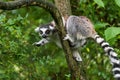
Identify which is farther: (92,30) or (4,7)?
(92,30)

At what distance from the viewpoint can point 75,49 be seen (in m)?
6.13

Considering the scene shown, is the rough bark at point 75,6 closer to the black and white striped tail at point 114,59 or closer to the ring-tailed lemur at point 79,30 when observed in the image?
the ring-tailed lemur at point 79,30

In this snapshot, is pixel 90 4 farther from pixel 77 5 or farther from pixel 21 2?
pixel 21 2

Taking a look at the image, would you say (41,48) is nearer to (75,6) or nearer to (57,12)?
(75,6)

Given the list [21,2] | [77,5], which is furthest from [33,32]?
[21,2]

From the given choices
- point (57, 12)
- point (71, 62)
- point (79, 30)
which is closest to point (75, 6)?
point (79, 30)

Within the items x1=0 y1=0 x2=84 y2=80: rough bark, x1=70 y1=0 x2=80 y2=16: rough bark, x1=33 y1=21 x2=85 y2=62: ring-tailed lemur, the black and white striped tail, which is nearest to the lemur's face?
x1=33 y1=21 x2=85 y2=62: ring-tailed lemur

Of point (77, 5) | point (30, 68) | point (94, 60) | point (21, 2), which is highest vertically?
point (21, 2)

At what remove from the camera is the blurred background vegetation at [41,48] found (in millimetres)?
5633

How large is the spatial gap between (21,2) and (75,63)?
154 cm

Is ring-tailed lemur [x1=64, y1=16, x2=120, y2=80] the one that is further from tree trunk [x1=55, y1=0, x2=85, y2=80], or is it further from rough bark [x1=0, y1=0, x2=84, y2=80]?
tree trunk [x1=55, y1=0, x2=85, y2=80]

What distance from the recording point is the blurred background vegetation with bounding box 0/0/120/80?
5.63 m

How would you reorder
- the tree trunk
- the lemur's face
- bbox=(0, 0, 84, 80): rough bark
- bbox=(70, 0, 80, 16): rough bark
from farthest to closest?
bbox=(70, 0, 80, 16): rough bark < the lemur's face < the tree trunk < bbox=(0, 0, 84, 80): rough bark

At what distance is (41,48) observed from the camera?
6.93m
